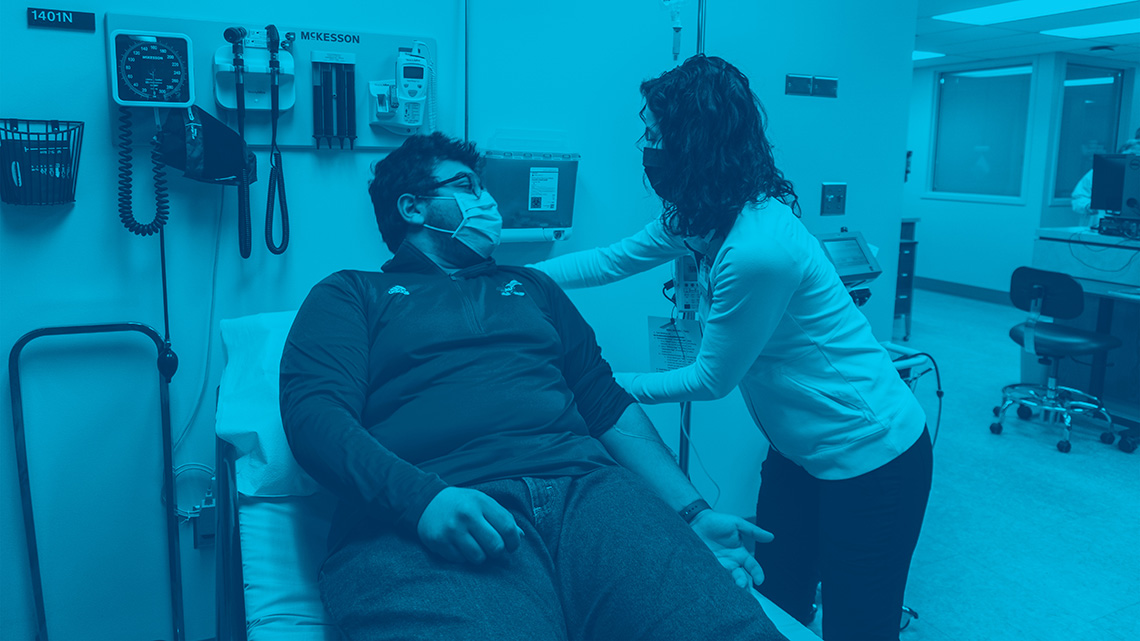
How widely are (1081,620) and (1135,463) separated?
5.52 feet

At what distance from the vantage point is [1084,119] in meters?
7.80

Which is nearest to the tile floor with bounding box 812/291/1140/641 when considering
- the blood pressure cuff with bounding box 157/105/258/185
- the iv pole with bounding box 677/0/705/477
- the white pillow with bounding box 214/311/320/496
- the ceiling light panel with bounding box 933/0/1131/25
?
the iv pole with bounding box 677/0/705/477

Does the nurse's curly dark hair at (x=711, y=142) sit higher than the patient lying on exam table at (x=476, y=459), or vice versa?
the nurse's curly dark hair at (x=711, y=142)

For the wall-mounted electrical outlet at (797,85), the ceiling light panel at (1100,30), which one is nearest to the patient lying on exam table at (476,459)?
the wall-mounted electrical outlet at (797,85)

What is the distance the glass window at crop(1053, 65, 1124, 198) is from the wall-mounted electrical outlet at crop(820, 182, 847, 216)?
5919 millimetres

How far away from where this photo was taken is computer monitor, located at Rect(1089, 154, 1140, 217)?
4199 mm

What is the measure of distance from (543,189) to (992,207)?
680 cm

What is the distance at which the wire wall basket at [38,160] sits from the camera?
1.63 m

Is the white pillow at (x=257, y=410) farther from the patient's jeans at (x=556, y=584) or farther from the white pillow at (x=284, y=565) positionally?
the patient's jeans at (x=556, y=584)

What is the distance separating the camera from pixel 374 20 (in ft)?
6.47

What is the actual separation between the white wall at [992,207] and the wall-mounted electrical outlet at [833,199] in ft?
17.9

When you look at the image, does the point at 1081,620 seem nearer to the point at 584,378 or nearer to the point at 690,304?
the point at 690,304

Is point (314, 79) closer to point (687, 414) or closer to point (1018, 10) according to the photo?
point (687, 414)

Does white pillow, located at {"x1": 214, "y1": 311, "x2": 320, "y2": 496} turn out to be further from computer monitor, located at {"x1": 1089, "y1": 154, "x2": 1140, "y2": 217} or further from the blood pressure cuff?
computer monitor, located at {"x1": 1089, "y1": 154, "x2": 1140, "y2": 217}
